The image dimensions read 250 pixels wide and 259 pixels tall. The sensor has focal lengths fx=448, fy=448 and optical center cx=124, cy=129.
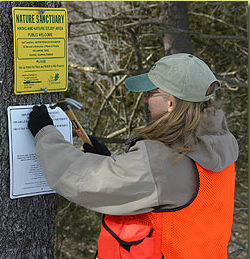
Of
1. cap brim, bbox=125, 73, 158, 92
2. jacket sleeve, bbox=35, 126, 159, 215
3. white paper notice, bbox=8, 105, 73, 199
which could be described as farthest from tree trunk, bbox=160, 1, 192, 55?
jacket sleeve, bbox=35, 126, 159, 215

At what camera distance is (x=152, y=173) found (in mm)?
1908

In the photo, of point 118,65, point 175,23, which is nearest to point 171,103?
point 175,23

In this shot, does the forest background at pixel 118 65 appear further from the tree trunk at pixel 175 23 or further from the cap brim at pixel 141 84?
the cap brim at pixel 141 84

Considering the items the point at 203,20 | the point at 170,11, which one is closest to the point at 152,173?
the point at 170,11

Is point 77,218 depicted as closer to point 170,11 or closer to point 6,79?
point 170,11

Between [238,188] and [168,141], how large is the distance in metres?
5.14

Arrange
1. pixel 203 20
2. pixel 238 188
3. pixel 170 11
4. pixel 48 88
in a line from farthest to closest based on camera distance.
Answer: pixel 238 188 < pixel 203 20 < pixel 170 11 < pixel 48 88

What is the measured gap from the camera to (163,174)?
1925 mm

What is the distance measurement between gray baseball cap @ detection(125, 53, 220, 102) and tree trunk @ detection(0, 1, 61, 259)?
60 centimetres

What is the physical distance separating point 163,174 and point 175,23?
335 cm

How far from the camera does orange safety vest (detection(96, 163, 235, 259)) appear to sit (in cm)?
201

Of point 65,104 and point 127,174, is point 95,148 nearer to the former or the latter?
point 65,104

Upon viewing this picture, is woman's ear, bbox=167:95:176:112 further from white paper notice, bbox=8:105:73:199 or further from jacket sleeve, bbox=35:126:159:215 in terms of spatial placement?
white paper notice, bbox=8:105:73:199

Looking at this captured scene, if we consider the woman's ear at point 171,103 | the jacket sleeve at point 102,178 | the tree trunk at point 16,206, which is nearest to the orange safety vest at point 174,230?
the jacket sleeve at point 102,178
